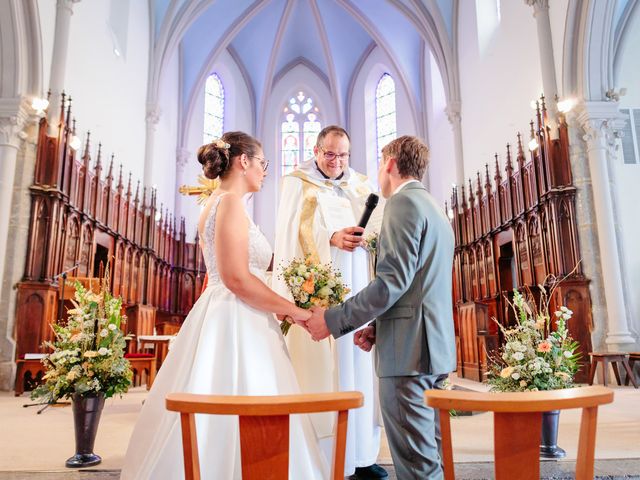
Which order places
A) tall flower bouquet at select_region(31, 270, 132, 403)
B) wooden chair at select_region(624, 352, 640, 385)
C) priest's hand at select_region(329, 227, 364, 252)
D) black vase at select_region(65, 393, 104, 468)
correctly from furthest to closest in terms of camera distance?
wooden chair at select_region(624, 352, 640, 385)
tall flower bouquet at select_region(31, 270, 132, 403)
black vase at select_region(65, 393, 104, 468)
priest's hand at select_region(329, 227, 364, 252)

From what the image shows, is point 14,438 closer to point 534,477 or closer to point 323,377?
point 323,377

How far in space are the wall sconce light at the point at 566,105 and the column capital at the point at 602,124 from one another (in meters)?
0.23

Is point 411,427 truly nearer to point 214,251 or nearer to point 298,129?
point 214,251

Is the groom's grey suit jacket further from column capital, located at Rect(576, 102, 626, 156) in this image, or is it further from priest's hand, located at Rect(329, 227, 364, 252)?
column capital, located at Rect(576, 102, 626, 156)

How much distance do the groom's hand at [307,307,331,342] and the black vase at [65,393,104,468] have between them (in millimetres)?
1806

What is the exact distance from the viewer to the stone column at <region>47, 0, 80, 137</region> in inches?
347

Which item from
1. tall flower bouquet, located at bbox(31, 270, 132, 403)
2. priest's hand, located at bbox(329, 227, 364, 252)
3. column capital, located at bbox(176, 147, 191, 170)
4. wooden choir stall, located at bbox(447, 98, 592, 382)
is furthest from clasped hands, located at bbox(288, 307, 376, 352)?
column capital, located at bbox(176, 147, 191, 170)

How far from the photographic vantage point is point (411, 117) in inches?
699

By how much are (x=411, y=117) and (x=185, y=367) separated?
16.5m

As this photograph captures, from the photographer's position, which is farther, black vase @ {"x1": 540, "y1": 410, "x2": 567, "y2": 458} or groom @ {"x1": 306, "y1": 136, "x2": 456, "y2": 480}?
black vase @ {"x1": 540, "y1": 410, "x2": 567, "y2": 458}

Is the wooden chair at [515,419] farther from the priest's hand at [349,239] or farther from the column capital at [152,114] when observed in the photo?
the column capital at [152,114]

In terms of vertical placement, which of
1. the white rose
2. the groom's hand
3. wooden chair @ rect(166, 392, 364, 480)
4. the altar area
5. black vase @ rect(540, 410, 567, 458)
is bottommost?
the altar area

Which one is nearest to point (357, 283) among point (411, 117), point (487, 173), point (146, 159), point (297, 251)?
point (297, 251)

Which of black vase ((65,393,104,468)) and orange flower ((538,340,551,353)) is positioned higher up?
orange flower ((538,340,551,353))
